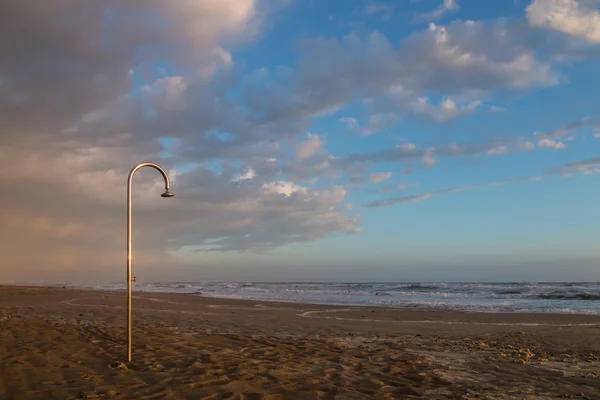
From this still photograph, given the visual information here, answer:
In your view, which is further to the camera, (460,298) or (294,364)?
(460,298)

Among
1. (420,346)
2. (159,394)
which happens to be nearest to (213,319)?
(420,346)

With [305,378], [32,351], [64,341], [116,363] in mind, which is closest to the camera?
[305,378]

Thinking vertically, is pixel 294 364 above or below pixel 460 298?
above

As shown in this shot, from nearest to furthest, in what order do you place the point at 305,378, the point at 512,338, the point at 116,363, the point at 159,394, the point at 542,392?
1. the point at 159,394
2. the point at 542,392
3. the point at 305,378
4. the point at 116,363
5. the point at 512,338

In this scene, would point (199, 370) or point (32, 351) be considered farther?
point (32, 351)

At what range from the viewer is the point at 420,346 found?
11.6 m

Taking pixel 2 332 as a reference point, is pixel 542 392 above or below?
below

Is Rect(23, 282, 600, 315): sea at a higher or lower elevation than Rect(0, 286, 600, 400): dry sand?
lower

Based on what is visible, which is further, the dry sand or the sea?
the sea

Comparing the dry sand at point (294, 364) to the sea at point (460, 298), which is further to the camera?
the sea at point (460, 298)

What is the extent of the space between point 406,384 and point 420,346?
4.68m

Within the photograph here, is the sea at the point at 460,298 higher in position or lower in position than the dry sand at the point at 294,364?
lower

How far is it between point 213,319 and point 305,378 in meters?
11.2

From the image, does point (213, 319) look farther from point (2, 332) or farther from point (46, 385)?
point (46, 385)
